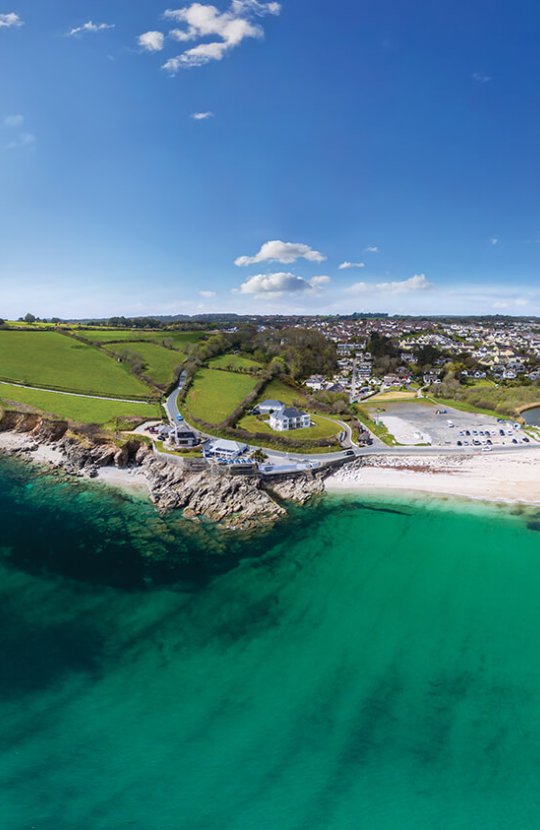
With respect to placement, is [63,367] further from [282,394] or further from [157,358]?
[282,394]

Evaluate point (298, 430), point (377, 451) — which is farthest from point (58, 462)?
point (377, 451)

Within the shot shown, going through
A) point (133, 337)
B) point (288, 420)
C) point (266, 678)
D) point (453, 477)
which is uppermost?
point (133, 337)

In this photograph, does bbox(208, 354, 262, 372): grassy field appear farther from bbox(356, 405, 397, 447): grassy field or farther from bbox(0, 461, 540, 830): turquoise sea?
bbox(0, 461, 540, 830): turquoise sea

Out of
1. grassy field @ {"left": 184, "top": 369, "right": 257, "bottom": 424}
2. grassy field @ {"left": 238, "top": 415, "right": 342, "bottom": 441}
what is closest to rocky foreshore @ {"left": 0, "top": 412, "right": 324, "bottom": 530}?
grassy field @ {"left": 238, "top": 415, "right": 342, "bottom": 441}

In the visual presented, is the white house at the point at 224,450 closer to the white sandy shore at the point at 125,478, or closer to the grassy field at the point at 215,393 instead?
the white sandy shore at the point at 125,478

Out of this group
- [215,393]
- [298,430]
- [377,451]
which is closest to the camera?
[377,451]

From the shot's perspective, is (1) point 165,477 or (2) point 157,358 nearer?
(1) point 165,477
